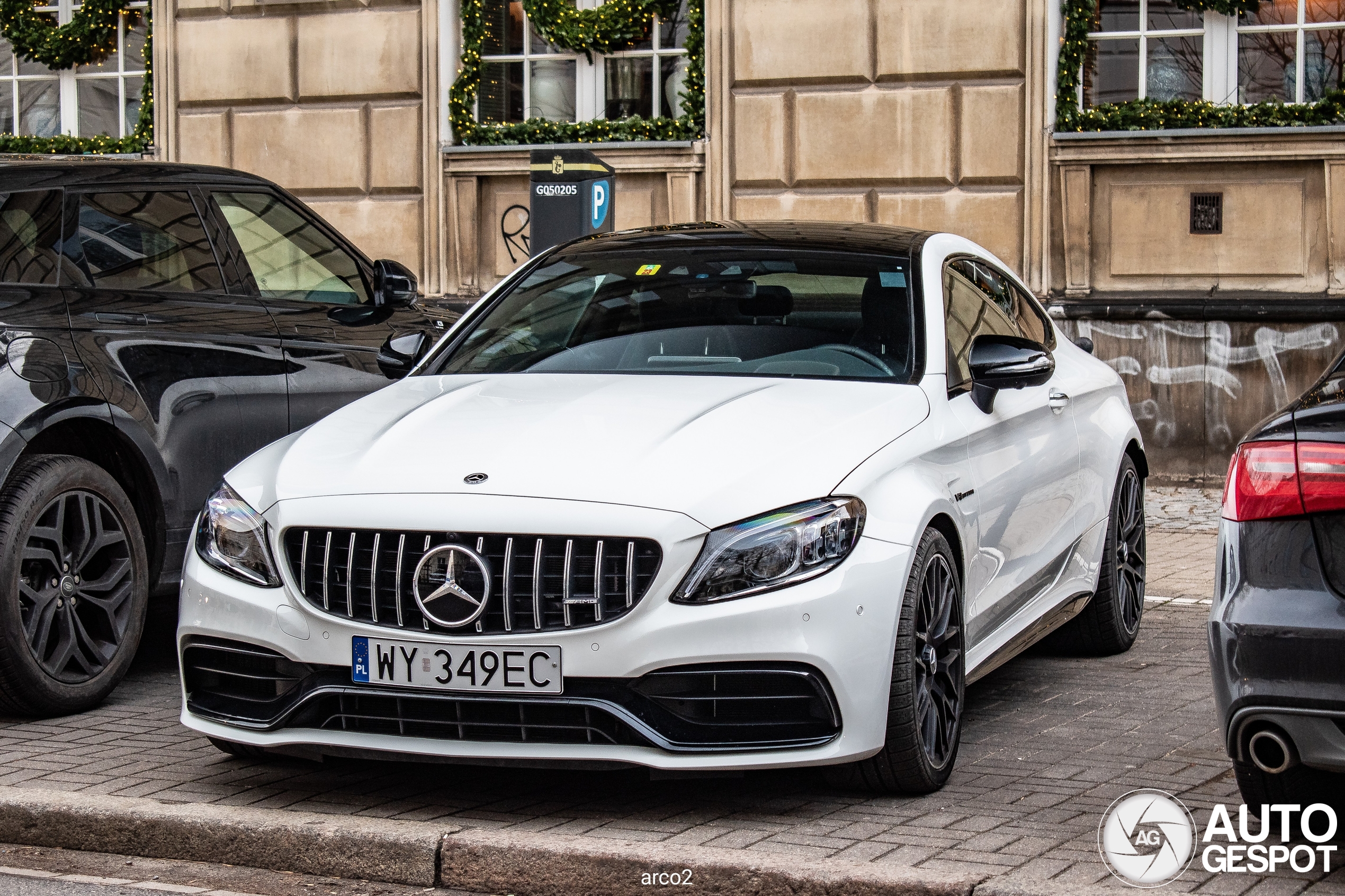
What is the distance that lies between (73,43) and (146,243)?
10109 millimetres

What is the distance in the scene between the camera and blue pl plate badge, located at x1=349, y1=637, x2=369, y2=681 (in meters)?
4.46

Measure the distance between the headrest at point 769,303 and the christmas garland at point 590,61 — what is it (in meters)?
8.23

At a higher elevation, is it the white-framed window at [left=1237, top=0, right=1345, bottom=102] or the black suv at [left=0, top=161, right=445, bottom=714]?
the white-framed window at [left=1237, top=0, right=1345, bottom=102]

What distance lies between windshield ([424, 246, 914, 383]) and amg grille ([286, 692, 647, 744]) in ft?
4.60

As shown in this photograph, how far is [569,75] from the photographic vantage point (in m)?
14.6

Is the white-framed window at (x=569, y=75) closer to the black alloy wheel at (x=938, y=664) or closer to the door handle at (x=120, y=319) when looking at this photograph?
the door handle at (x=120, y=319)

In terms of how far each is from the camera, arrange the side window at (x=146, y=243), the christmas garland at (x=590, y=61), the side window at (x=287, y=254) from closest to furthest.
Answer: the side window at (x=146, y=243), the side window at (x=287, y=254), the christmas garland at (x=590, y=61)

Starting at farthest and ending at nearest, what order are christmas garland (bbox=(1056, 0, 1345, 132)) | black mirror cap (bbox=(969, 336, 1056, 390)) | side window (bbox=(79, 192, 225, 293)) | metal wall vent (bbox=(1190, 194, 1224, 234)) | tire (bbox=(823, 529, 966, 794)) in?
metal wall vent (bbox=(1190, 194, 1224, 234)) → christmas garland (bbox=(1056, 0, 1345, 132)) → side window (bbox=(79, 192, 225, 293)) → black mirror cap (bbox=(969, 336, 1056, 390)) → tire (bbox=(823, 529, 966, 794))

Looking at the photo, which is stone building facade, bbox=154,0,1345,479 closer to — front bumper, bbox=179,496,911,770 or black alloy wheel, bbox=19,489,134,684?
black alloy wheel, bbox=19,489,134,684

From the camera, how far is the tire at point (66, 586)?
5.72 metres

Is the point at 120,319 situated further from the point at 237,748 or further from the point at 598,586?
the point at 598,586

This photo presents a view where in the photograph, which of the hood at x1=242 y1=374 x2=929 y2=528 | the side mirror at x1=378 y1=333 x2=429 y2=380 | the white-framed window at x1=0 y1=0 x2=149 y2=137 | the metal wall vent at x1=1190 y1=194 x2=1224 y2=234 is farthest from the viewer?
the white-framed window at x1=0 y1=0 x2=149 y2=137

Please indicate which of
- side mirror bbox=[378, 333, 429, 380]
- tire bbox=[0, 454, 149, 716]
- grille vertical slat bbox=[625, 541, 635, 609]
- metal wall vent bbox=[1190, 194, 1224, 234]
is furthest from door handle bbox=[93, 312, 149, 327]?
metal wall vent bbox=[1190, 194, 1224, 234]

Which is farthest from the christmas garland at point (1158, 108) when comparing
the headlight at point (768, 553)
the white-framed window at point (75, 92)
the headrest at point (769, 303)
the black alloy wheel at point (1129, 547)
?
the headlight at point (768, 553)
